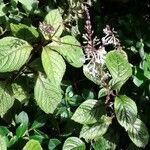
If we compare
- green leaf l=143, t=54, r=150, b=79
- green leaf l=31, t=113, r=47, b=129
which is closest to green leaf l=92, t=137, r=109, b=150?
green leaf l=31, t=113, r=47, b=129

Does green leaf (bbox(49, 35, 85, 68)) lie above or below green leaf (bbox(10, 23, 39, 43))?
below

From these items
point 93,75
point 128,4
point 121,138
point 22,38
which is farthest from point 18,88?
point 128,4

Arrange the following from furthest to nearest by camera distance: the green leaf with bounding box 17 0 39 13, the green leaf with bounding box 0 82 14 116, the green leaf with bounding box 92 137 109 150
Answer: the green leaf with bounding box 17 0 39 13
the green leaf with bounding box 92 137 109 150
the green leaf with bounding box 0 82 14 116

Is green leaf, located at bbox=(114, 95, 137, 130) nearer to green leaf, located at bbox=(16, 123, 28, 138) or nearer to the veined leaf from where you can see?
the veined leaf

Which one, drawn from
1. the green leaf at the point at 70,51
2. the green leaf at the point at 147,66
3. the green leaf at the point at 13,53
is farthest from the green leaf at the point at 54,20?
the green leaf at the point at 147,66

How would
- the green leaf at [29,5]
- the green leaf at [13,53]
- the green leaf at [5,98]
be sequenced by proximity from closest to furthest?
the green leaf at [13,53] < the green leaf at [5,98] < the green leaf at [29,5]

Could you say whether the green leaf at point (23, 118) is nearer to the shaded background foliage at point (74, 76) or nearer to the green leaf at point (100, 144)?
the shaded background foliage at point (74, 76)

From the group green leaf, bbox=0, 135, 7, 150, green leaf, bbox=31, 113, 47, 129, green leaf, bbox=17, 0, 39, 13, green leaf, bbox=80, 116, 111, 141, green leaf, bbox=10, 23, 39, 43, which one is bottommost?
green leaf, bbox=80, 116, 111, 141

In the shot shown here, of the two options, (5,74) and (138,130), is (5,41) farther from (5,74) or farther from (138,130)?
(138,130)
